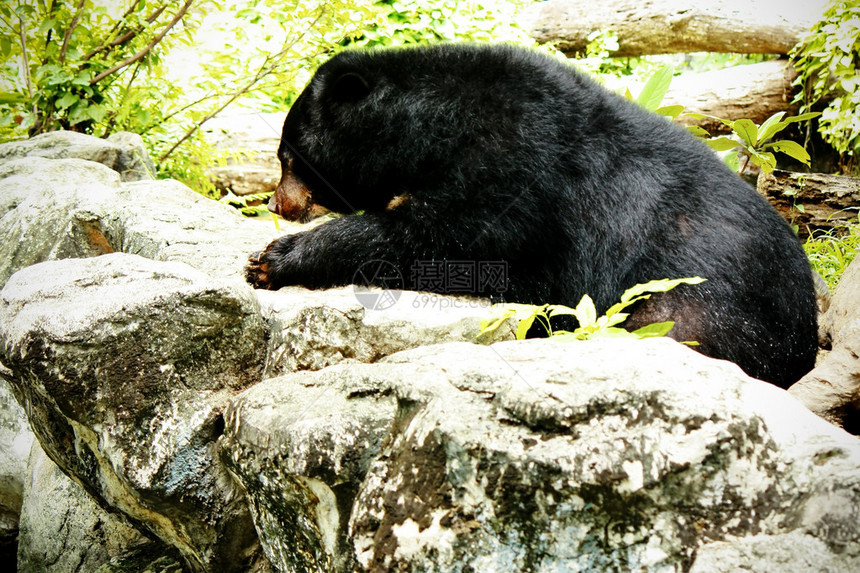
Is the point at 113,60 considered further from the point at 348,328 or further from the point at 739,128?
the point at 739,128

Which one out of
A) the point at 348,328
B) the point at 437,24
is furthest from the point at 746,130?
the point at 437,24

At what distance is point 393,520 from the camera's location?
146 centimetres

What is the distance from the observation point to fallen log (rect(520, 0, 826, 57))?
26.0 ft

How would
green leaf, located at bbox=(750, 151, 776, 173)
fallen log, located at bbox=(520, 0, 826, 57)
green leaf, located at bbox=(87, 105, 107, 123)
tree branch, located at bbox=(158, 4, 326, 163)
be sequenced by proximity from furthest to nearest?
fallen log, located at bbox=(520, 0, 826, 57)
tree branch, located at bbox=(158, 4, 326, 163)
green leaf, located at bbox=(87, 105, 107, 123)
green leaf, located at bbox=(750, 151, 776, 173)

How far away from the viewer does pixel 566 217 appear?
129 inches

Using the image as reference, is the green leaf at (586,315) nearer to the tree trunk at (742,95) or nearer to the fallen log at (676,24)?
the tree trunk at (742,95)

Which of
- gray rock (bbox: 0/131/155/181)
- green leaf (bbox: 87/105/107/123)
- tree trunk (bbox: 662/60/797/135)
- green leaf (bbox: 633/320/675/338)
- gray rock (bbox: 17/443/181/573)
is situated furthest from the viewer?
tree trunk (bbox: 662/60/797/135)

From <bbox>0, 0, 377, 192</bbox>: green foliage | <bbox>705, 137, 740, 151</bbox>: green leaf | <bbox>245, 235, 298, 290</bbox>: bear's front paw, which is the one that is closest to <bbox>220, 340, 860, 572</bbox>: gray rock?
<bbox>245, 235, 298, 290</bbox>: bear's front paw

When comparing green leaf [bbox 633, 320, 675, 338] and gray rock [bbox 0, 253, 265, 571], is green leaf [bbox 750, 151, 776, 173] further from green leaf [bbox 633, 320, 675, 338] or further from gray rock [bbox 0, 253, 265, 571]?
gray rock [bbox 0, 253, 265, 571]

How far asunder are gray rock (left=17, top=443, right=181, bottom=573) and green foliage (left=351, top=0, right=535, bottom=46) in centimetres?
653

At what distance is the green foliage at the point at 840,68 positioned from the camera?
5.64 m

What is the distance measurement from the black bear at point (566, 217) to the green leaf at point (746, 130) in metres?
1.79

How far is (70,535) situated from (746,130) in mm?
5068

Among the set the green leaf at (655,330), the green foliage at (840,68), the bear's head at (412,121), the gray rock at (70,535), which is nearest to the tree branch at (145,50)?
the bear's head at (412,121)
